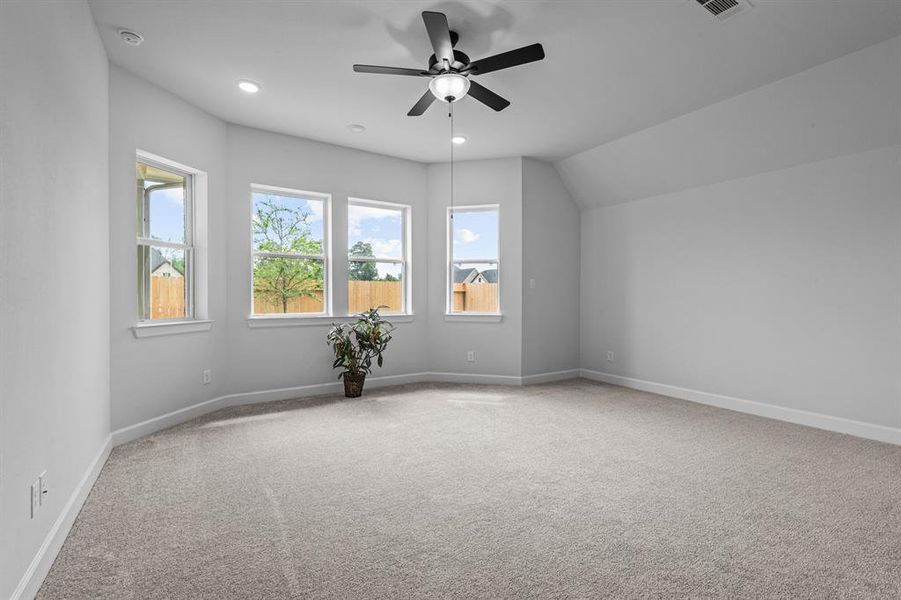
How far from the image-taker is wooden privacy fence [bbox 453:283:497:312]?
229 inches

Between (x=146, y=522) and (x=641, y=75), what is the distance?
424cm

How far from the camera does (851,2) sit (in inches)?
101

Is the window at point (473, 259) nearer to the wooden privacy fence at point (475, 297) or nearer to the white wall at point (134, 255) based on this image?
the wooden privacy fence at point (475, 297)

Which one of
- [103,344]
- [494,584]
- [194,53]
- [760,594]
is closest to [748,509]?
[760,594]

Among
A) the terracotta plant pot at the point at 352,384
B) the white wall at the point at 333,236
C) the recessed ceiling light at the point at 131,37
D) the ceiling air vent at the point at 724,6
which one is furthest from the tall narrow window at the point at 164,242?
the ceiling air vent at the point at 724,6

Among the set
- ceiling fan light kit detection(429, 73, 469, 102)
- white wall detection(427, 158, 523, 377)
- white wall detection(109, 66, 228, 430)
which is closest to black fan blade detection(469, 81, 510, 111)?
ceiling fan light kit detection(429, 73, 469, 102)

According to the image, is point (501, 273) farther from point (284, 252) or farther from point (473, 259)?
point (284, 252)

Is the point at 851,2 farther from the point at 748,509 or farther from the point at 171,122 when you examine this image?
the point at 171,122

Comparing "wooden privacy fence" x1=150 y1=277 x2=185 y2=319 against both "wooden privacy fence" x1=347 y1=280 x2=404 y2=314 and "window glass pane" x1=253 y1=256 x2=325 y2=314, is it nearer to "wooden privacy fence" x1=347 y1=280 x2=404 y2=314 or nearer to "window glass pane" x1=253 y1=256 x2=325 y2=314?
"window glass pane" x1=253 y1=256 x2=325 y2=314

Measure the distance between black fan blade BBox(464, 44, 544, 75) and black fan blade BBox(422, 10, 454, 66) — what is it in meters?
0.18

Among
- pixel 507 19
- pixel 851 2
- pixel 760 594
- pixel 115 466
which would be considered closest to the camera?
pixel 760 594

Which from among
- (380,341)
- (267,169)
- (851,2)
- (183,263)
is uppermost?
(851,2)

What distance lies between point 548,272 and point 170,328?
165 inches

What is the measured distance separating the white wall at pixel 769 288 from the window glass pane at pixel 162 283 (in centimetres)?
476
